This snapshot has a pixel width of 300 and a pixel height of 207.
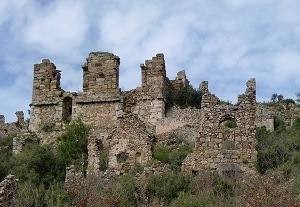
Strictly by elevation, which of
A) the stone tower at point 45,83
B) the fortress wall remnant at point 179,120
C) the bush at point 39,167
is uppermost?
the stone tower at point 45,83

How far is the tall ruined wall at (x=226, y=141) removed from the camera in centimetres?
2762

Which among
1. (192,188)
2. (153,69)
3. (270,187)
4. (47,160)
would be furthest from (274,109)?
(270,187)

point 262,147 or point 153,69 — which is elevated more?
point 153,69

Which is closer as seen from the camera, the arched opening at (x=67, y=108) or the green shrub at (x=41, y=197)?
the green shrub at (x=41, y=197)

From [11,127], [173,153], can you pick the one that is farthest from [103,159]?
[11,127]

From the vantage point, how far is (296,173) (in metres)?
24.8

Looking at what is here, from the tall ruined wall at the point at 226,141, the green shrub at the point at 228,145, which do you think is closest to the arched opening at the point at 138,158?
the tall ruined wall at the point at 226,141

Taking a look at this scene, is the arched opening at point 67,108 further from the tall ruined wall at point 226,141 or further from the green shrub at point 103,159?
the tall ruined wall at point 226,141

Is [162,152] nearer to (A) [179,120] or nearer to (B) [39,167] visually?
(A) [179,120]

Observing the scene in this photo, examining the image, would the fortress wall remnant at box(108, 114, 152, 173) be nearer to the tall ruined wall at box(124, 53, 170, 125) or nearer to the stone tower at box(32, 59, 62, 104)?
the tall ruined wall at box(124, 53, 170, 125)

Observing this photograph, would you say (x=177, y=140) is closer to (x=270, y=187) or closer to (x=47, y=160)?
(x=47, y=160)

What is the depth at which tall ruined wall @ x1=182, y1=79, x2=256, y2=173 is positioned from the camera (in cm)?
2762

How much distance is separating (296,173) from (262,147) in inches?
162

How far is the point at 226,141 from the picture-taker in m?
28.2
